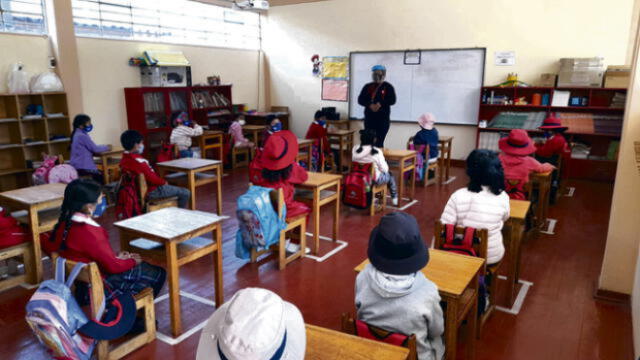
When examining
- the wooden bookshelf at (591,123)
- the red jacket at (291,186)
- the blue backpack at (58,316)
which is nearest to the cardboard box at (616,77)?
the wooden bookshelf at (591,123)

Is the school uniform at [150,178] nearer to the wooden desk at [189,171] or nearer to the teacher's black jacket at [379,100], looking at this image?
the wooden desk at [189,171]

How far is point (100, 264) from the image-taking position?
2.43m

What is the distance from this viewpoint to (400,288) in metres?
1.74

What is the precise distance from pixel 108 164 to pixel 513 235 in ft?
17.3

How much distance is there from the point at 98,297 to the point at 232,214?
3124mm

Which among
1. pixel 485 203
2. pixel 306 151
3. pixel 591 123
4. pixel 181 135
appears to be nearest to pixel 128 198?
pixel 181 135

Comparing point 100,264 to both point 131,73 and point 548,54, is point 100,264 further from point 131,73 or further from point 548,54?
point 548,54

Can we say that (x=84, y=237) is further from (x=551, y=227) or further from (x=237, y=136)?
(x=237, y=136)

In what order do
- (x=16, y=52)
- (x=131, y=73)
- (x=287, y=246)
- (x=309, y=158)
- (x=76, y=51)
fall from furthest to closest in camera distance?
(x=131, y=73), (x=309, y=158), (x=76, y=51), (x=16, y=52), (x=287, y=246)

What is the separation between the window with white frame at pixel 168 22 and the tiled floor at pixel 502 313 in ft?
12.4

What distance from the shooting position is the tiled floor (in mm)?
2658

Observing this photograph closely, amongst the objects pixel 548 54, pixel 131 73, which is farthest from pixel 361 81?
pixel 131 73

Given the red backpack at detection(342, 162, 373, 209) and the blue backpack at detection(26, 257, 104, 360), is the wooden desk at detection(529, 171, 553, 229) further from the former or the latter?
the blue backpack at detection(26, 257, 104, 360)

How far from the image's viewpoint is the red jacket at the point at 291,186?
3770 mm
